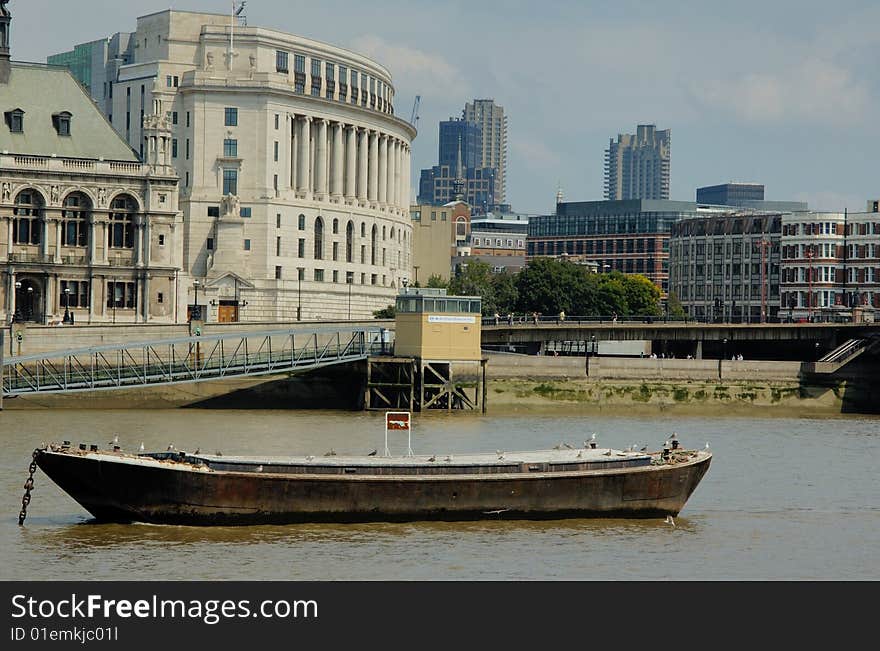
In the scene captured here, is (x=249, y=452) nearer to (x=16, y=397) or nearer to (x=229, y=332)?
(x=16, y=397)

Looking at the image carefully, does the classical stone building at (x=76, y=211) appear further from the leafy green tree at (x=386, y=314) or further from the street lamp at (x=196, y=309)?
the leafy green tree at (x=386, y=314)

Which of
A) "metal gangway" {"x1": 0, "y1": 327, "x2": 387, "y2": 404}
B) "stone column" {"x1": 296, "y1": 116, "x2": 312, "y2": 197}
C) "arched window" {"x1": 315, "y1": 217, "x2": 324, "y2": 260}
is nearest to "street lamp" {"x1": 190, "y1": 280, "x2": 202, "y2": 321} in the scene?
"stone column" {"x1": 296, "y1": 116, "x2": 312, "y2": 197}

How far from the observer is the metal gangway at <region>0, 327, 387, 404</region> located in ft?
355

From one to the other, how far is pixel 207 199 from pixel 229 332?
54.9 m

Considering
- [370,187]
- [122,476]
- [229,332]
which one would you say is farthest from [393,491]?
[370,187]

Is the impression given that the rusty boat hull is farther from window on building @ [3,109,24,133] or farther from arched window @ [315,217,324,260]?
arched window @ [315,217,324,260]

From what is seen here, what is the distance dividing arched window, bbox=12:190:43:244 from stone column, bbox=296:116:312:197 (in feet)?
151

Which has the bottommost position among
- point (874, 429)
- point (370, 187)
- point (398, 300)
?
point (874, 429)

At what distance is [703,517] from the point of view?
62250mm

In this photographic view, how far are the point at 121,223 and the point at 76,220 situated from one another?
3.85m

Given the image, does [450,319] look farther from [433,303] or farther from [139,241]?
[139,241]

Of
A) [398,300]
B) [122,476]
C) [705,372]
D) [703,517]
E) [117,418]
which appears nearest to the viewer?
[122,476]

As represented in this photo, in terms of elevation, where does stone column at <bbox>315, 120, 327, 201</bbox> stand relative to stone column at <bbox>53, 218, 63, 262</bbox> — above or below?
above

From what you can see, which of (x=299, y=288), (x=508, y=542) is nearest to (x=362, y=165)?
(x=299, y=288)
